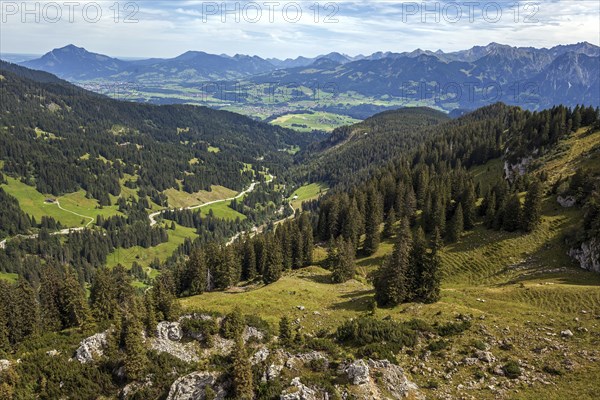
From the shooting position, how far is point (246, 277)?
10456 centimetres

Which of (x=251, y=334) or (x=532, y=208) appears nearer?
(x=251, y=334)

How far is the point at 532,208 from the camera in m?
93.7

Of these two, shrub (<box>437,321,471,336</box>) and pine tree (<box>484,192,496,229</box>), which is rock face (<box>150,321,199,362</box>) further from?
pine tree (<box>484,192,496,229</box>)

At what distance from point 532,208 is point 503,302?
41.3 metres

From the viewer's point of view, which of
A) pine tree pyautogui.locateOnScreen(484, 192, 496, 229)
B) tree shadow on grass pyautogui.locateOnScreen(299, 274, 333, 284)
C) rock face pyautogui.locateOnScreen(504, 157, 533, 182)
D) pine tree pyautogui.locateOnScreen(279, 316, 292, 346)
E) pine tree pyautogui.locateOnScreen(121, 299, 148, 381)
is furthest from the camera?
rock face pyautogui.locateOnScreen(504, 157, 533, 182)

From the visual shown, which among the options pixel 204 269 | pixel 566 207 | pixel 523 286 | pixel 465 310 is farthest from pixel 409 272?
pixel 566 207

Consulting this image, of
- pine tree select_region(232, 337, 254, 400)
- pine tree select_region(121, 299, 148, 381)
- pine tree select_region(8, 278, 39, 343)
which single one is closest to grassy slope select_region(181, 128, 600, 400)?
pine tree select_region(121, 299, 148, 381)

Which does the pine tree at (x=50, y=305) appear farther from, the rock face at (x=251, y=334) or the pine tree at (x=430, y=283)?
the pine tree at (x=430, y=283)

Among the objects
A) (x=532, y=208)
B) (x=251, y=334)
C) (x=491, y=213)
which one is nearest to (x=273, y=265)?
(x=251, y=334)

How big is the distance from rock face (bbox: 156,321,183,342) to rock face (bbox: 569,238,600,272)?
78.2 meters

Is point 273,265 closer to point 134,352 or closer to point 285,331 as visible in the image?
point 285,331

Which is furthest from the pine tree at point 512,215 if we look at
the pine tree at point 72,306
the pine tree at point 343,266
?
the pine tree at point 72,306

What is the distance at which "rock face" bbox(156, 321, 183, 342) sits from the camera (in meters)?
60.2

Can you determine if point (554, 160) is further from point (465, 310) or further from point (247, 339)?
point (247, 339)
